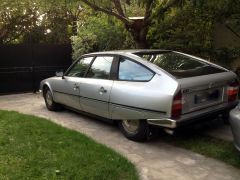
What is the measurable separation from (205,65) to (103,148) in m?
2.29

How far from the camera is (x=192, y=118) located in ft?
16.3

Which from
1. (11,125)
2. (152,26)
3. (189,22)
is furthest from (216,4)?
(11,125)

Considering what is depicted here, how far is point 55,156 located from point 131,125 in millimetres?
1475

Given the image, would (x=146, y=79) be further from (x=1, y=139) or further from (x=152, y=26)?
(x=152, y=26)

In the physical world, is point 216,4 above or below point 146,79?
above

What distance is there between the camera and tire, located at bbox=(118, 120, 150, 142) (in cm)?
532

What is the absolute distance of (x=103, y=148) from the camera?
16.6 ft

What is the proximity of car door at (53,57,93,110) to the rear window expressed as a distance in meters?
1.52

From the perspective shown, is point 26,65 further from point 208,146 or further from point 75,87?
point 208,146

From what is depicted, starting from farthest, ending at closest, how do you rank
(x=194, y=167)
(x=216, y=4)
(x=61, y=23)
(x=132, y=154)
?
1. (x=61, y=23)
2. (x=216, y=4)
3. (x=132, y=154)
4. (x=194, y=167)

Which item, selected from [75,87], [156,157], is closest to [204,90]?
[156,157]

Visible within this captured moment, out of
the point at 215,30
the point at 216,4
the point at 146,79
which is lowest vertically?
the point at 146,79

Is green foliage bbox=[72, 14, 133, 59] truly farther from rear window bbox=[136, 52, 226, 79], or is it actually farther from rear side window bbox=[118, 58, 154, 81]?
rear side window bbox=[118, 58, 154, 81]

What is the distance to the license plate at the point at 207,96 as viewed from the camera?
16.5 feet
